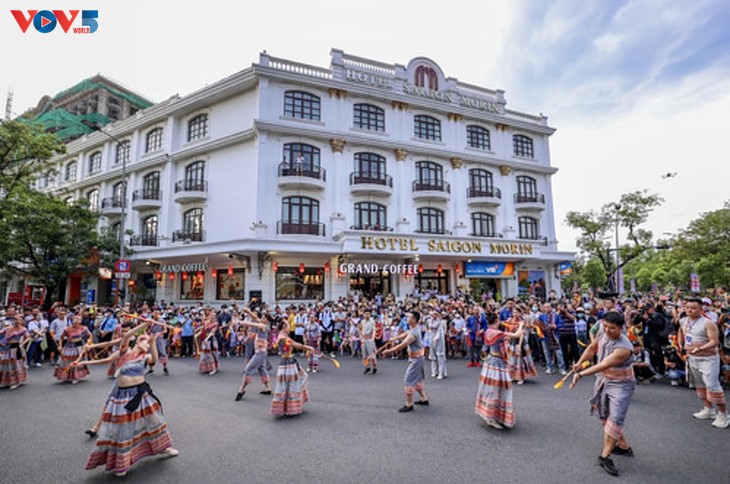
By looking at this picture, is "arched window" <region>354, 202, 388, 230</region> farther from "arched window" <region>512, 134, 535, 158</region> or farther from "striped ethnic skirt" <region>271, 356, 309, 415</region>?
"striped ethnic skirt" <region>271, 356, 309, 415</region>

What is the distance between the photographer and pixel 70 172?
33.2m

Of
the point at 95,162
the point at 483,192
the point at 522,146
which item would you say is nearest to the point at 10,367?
the point at 483,192

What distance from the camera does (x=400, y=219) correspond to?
79.6 feet

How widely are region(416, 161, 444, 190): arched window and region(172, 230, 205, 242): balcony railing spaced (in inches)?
572

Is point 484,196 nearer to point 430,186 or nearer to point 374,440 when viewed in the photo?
point 430,186

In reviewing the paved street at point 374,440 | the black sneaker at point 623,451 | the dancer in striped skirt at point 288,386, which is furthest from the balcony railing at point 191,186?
the black sneaker at point 623,451

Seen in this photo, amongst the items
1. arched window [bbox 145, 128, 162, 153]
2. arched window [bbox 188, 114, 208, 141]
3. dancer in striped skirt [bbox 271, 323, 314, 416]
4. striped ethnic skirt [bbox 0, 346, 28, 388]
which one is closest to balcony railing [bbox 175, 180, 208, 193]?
arched window [bbox 188, 114, 208, 141]

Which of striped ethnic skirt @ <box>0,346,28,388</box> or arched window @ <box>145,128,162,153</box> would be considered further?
arched window @ <box>145,128,162,153</box>

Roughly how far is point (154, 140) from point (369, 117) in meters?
15.6

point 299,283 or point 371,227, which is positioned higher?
point 371,227

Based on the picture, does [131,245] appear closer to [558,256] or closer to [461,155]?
[461,155]

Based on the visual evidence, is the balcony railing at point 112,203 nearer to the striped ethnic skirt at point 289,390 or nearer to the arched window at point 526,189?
the striped ethnic skirt at point 289,390

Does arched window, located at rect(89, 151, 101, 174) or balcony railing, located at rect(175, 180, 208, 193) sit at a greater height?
arched window, located at rect(89, 151, 101, 174)

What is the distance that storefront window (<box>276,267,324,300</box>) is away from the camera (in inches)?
858
